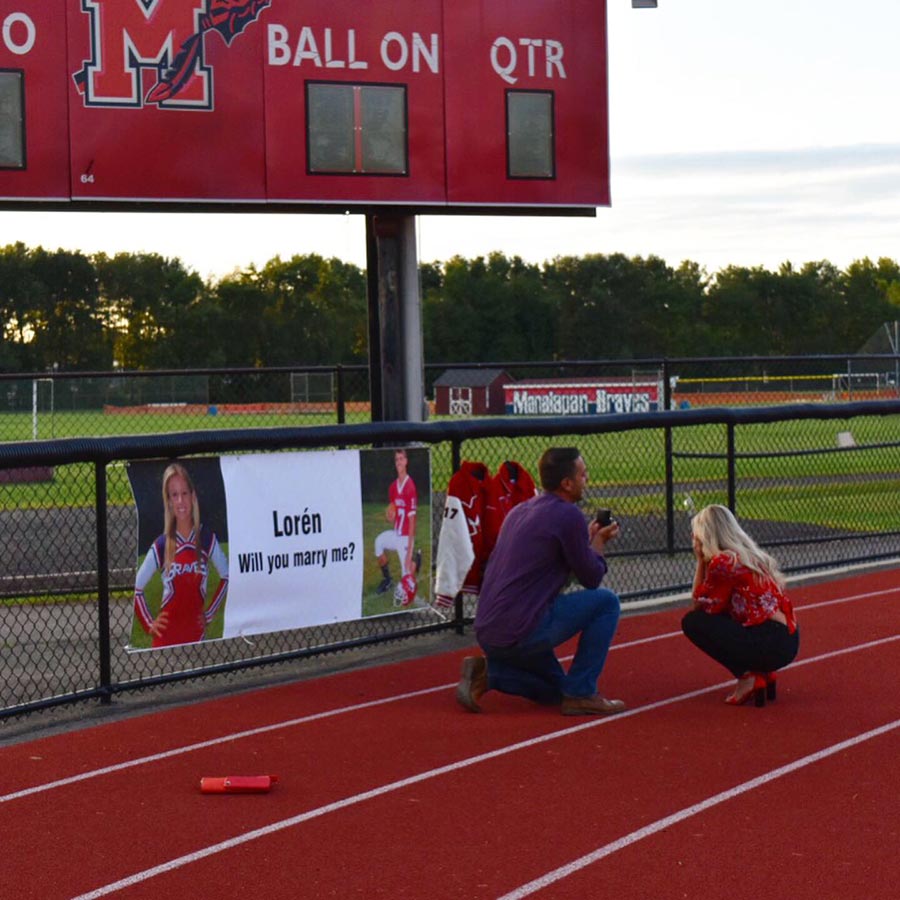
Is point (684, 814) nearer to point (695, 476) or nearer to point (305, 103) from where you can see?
point (305, 103)

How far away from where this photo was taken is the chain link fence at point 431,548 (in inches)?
333

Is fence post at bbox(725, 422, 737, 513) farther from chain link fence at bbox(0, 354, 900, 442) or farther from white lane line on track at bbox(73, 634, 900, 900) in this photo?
white lane line on track at bbox(73, 634, 900, 900)

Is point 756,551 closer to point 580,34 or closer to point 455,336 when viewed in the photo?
point 580,34

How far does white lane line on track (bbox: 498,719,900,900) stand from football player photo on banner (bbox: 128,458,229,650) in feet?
10.7

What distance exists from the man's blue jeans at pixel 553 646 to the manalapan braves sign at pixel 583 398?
10673 millimetres

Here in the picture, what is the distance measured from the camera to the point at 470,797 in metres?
6.44

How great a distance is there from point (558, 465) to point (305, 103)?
4304mm

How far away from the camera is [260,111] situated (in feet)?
35.8

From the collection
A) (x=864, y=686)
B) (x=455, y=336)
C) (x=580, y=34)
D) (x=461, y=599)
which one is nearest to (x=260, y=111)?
(x=580, y=34)

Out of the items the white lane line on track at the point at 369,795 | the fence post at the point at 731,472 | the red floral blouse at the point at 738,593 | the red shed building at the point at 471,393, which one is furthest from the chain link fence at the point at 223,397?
the white lane line on track at the point at 369,795

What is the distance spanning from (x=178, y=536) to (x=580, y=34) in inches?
222

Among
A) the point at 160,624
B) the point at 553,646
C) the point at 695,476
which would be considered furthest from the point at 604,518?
the point at 695,476

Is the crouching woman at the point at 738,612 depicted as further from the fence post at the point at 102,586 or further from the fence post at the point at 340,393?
the fence post at the point at 340,393

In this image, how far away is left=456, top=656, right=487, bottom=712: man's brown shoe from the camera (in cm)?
805
